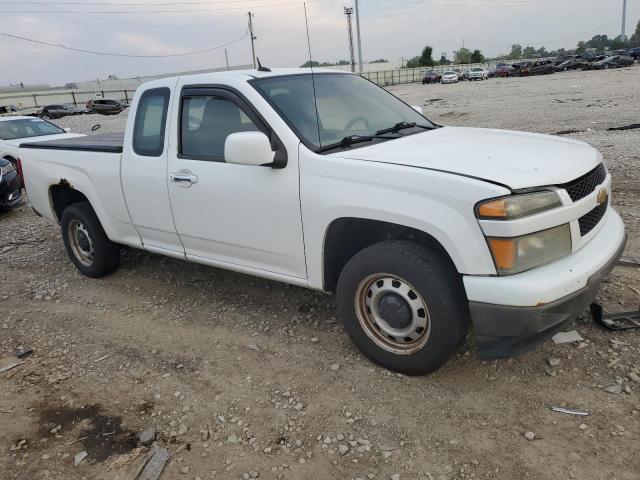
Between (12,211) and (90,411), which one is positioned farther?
(12,211)

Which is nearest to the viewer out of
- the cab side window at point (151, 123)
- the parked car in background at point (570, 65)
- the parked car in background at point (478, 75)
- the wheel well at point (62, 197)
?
the cab side window at point (151, 123)

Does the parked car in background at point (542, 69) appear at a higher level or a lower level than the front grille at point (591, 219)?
lower

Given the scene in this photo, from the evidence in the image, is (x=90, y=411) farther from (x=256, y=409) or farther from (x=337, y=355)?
(x=337, y=355)

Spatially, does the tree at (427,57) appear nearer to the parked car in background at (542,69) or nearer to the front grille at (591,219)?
the parked car in background at (542,69)

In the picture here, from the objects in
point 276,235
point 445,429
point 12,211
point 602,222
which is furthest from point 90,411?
point 12,211

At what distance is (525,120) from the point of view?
48.1 feet

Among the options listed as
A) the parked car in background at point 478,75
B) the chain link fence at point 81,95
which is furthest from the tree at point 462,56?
the parked car in background at point 478,75

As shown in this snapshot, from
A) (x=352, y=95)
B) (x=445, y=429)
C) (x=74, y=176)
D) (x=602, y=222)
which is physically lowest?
(x=445, y=429)

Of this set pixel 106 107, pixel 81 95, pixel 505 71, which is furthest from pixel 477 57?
pixel 106 107

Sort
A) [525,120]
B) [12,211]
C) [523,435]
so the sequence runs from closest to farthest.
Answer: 1. [523,435]
2. [12,211]
3. [525,120]

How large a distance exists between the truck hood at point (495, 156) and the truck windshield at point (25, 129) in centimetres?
1078

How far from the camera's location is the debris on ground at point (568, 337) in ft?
11.3

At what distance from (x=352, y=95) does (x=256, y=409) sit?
2.47m

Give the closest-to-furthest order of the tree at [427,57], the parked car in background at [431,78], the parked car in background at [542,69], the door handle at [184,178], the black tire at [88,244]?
1. the door handle at [184,178]
2. the black tire at [88,244]
3. the parked car in background at [542,69]
4. the parked car in background at [431,78]
5. the tree at [427,57]
